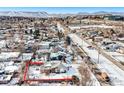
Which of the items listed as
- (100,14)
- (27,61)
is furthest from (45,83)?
(100,14)

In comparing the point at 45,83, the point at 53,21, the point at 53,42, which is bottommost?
the point at 45,83

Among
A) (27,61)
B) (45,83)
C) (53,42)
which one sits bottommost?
(45,83)

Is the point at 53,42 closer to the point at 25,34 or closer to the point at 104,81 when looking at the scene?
the point at 25,34

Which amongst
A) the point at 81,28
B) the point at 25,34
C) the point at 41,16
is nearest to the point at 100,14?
the point at 81,28

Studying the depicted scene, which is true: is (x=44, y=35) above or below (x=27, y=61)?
above

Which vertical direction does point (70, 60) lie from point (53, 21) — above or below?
below

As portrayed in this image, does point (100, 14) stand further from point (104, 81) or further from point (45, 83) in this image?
point (45, 83)
